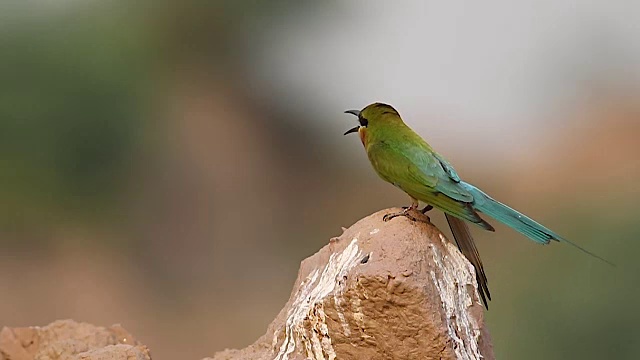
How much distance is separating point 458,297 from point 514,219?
0.85 feet

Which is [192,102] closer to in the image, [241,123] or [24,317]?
[241,123]

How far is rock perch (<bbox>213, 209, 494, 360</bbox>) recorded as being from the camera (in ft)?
7.16

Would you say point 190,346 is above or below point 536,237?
above

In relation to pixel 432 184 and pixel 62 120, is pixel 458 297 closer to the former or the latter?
pixel 432 184

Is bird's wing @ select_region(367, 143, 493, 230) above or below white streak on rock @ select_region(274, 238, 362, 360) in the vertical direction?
above

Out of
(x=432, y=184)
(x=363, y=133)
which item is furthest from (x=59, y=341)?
(x=432, y=184)

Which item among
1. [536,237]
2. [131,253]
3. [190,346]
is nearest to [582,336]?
[190,346]

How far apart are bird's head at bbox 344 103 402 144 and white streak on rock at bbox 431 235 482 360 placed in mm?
416

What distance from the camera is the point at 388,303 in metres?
2.19

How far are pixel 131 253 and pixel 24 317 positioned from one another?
3.79ft

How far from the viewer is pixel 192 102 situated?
8.98m

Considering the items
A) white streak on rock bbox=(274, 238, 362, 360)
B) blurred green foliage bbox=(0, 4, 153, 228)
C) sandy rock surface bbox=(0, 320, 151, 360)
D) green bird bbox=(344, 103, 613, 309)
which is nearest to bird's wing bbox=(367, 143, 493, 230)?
green bird bbox=(344, 103, 613, 309)

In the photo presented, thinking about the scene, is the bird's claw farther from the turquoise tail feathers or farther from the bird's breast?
the bird's breast

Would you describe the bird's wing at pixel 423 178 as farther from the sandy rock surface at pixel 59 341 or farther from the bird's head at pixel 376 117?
the sandy rock surface at pixel 59 341
